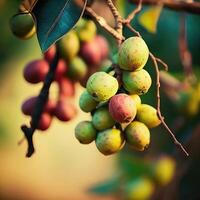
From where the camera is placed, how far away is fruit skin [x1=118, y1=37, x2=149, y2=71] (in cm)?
95

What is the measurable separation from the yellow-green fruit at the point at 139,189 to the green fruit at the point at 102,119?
936 mm

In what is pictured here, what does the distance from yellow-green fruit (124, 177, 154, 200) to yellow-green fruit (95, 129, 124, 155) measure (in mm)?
929

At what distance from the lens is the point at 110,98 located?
1000 mm

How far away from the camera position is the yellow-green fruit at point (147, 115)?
1.02 metres

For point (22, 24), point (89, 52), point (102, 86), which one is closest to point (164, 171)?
point (89, 52)

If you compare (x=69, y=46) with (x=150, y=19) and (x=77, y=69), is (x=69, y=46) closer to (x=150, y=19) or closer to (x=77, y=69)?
(x=77, y=69)

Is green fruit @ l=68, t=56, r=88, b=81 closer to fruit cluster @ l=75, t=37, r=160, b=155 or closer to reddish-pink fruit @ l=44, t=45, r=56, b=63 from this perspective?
reddish-pink fruit @ l=44, t=45, r=56, b=63

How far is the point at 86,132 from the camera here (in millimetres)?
1045

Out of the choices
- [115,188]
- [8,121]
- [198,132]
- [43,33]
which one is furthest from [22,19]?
[8,121]

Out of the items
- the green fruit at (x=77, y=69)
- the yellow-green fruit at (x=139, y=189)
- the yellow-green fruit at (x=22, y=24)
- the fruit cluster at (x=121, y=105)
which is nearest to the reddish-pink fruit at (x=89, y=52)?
the green fruit at (x=77, y=69)

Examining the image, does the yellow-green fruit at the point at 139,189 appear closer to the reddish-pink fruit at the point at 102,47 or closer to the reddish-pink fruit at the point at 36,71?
the reddish-pink fruit at the point at 102,47

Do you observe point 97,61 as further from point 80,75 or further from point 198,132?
point 198,132

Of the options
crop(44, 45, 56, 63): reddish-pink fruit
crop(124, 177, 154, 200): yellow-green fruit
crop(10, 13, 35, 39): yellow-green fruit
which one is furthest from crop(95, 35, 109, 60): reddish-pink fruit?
crop(124, 177, 154, 200): yellow-green fruit

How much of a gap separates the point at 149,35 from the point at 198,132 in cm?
55
